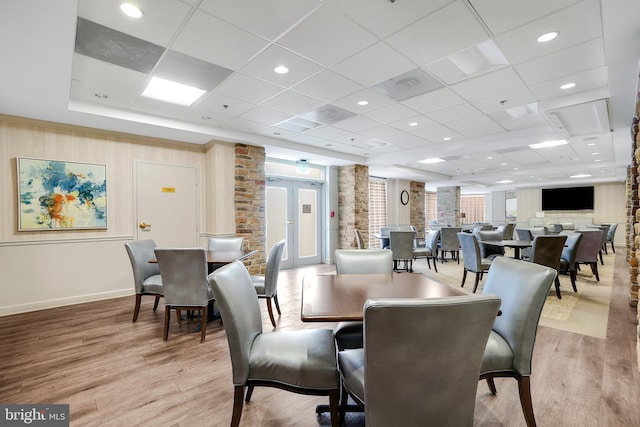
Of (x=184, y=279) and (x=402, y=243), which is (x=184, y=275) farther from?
(x=402, y=243)

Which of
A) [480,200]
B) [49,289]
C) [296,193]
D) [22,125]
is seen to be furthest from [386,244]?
[480,200]

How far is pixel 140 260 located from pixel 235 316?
2.49 m

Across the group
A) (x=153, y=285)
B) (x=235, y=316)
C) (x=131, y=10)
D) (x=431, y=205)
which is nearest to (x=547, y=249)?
(x=235, y=316)

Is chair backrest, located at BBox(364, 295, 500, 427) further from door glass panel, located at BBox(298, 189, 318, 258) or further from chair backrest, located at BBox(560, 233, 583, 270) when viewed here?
door glass panel, located at BBox(298, 189, 318, 258)

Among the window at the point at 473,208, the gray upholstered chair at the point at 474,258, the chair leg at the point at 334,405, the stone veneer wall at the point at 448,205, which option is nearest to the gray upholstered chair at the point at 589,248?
the gray upholstered chair at the point at 474,258

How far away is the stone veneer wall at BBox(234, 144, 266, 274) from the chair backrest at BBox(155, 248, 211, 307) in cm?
209

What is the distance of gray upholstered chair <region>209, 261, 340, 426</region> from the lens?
1.42m

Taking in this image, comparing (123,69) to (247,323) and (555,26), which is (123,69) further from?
(555,26)

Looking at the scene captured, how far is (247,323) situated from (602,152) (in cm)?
798

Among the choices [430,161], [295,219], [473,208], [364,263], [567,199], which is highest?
[430,161]

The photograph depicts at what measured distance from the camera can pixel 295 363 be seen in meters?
1.46

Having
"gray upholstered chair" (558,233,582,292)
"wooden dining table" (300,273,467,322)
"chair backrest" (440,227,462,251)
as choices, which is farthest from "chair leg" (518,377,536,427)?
"chair backrest" (440,227,462,251)

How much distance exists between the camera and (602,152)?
241 inches

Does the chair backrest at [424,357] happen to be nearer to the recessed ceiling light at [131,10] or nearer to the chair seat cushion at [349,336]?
the chair seat cushion at [349,336]
